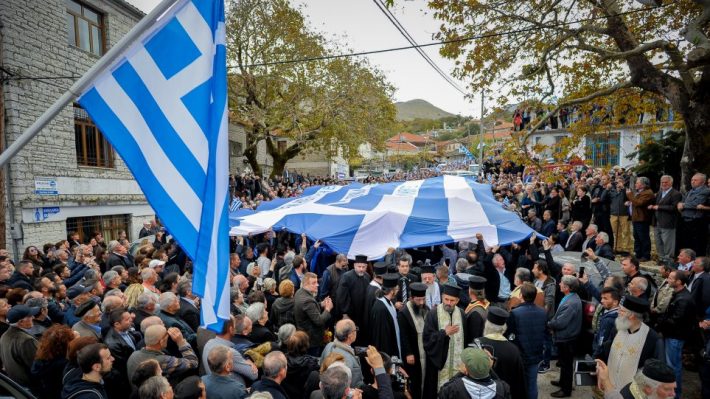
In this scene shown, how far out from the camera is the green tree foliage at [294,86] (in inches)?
843

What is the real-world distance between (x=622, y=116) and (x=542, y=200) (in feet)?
9.19

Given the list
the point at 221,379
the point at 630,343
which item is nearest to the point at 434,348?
the point at 630,343

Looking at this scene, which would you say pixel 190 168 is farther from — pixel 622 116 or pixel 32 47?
pixel 32 47

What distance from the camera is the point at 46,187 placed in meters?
11.7

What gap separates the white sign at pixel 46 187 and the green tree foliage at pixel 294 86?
11.0 metres

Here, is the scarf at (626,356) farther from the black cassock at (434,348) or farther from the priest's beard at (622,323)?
the black cassock at (434,348)

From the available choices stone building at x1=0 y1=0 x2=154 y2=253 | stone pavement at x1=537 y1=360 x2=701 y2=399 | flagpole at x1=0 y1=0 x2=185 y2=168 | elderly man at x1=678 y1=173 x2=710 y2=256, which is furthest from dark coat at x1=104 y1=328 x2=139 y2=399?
stone building at x1=0 y1=0 x2=154 y2=253

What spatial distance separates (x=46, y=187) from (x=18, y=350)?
9887 millimetres

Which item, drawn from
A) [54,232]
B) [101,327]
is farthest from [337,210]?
[54,232]

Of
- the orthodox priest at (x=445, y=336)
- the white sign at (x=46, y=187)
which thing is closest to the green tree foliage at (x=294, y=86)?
the white sign at (x=46, y=187)

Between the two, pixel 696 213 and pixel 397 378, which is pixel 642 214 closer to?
pixel 696 213

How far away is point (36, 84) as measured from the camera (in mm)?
11516

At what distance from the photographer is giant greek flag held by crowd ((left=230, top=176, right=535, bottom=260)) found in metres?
8.05

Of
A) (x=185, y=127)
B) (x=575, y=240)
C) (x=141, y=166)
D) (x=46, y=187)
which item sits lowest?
(x=575, y=240)
